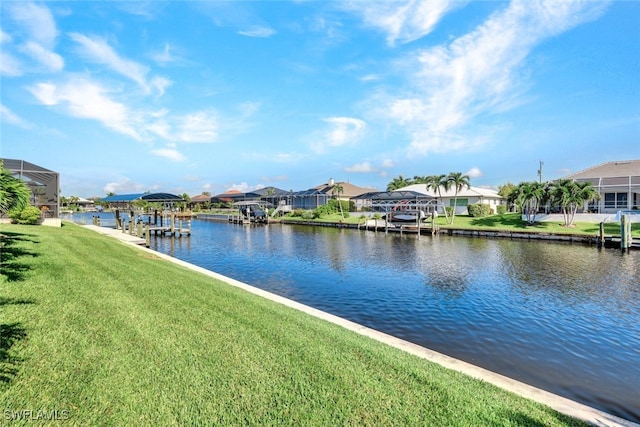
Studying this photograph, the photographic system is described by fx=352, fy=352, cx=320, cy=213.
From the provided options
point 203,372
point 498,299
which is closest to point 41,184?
point 203,372

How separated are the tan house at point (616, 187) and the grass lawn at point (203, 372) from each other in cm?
4370

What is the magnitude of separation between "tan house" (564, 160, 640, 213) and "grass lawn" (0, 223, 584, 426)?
43.7m

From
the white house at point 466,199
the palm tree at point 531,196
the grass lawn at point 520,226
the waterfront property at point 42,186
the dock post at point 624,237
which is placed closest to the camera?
the waterfront property at point 42,186

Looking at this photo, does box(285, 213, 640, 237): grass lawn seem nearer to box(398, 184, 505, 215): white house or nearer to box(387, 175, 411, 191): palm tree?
box(398, 184, 505, 215): white house

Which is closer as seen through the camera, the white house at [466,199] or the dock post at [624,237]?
the dock post at [624,237]

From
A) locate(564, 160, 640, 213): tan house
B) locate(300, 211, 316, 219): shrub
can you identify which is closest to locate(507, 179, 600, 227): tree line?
locate(564, 160, 640, 213): tan house

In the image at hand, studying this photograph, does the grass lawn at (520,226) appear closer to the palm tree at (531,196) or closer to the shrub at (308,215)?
the palm tree at (531,196)

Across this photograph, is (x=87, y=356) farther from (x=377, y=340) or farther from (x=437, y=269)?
(x=437, y=269)

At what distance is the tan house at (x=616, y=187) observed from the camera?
3853cm

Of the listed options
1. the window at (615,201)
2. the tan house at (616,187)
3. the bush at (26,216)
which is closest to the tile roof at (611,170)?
the tan house at (616,187)

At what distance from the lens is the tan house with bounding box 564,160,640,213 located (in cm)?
3853

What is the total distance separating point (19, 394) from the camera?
Answer: 3955 millimetres

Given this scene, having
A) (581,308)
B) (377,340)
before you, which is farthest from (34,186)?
(581,308)

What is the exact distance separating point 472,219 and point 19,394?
163 ft
